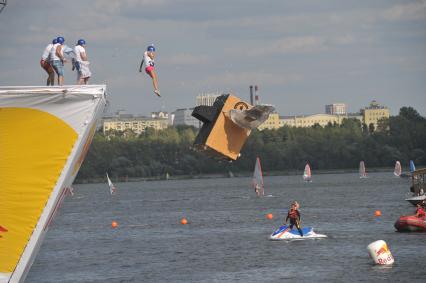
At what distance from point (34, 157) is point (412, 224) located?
59033mm

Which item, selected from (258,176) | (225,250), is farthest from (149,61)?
(258,176)

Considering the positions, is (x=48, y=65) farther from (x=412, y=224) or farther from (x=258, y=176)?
(x=258, y=176)

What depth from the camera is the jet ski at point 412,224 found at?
6906cm

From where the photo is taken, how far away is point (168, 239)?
8050cm

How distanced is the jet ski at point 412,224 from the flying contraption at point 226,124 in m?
58.7

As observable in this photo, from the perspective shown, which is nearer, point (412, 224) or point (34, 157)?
point (34, 157)

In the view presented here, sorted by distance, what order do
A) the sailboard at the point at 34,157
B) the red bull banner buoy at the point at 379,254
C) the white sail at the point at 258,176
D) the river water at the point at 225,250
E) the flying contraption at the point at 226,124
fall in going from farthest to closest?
the white sail at the point at 258,176
the red bull banner buoy at the point at 379,254
the river water at the point at 225,250
the sailboard at the point at 34,157
the flying contraption at the point at 226,124

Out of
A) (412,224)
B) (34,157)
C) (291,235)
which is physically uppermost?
(34,157)

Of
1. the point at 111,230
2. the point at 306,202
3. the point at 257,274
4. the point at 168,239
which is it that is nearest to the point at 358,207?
the point at 306,202

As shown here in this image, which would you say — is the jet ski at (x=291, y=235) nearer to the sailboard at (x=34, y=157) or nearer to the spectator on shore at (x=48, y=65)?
the spectator on shore at (x=48, y=65)

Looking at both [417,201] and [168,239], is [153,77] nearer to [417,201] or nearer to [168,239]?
[168,239]

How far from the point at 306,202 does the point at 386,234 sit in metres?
67.1

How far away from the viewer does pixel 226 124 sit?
11.8 metres

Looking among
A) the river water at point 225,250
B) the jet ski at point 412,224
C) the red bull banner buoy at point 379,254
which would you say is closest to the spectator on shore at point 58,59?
the river water at point 225,250
